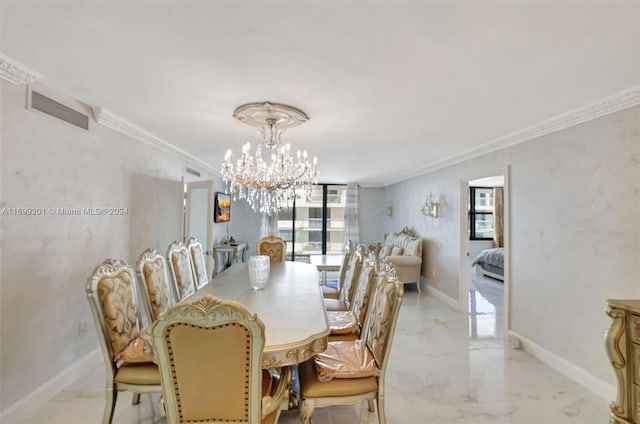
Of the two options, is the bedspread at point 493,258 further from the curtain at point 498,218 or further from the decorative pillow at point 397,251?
the decorative pillow at point 397,251

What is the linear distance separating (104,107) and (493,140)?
4.00 meters

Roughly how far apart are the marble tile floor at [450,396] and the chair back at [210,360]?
3.00 feet

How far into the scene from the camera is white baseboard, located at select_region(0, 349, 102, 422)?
2006mm

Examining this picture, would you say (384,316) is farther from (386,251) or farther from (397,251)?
(386,251)

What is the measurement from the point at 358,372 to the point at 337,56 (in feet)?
5.99

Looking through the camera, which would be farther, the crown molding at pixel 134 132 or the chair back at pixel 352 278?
the chair back at pixel 352 278

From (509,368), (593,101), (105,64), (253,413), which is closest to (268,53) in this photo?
(105,64)

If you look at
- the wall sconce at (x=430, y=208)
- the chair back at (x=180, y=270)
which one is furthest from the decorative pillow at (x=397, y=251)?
the chair back at (x=180, y=270)

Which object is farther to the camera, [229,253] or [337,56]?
[229,253]

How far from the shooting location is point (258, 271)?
257 centimetres

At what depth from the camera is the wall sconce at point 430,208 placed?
529 cm

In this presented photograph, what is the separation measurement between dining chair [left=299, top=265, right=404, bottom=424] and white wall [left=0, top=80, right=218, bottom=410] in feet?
6.37

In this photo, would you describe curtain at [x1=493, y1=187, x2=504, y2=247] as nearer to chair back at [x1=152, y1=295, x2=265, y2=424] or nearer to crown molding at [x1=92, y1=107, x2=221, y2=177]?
crown molding at [x1=92, y1=107, x2=221, y2=177]

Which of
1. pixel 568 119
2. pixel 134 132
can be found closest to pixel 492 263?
pixel 568 119
